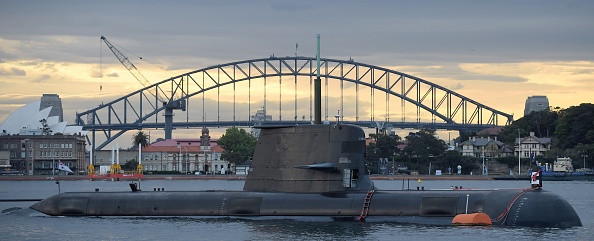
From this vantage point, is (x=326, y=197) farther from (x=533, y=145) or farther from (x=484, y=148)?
(x=484, y=148)

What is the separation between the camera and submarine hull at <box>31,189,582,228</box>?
35.4m

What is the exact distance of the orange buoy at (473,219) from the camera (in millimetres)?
35969

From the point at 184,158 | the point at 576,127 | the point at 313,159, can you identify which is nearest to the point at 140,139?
the point at 184,158

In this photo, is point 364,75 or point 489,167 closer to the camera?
point 489,167

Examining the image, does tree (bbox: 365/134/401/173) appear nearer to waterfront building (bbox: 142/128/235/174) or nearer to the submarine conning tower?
waterfront building (bbox: 142/128/235/174)

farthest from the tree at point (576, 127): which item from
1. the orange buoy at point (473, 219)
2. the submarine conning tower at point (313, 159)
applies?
the orange buoy at point (473, 219)

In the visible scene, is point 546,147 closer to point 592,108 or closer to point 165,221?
point 592,108

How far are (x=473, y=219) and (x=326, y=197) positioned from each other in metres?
5.57

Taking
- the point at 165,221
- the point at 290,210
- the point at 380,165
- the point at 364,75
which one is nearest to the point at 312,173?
the point at 290,210

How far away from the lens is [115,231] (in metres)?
40.1

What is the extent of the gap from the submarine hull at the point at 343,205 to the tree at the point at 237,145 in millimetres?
102749

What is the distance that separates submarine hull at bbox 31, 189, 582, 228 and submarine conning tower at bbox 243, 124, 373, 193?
498 millimetres

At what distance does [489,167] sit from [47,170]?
63.0 meters

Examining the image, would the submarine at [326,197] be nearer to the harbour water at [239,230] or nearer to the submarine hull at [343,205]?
the submarine hull at [343,205]
